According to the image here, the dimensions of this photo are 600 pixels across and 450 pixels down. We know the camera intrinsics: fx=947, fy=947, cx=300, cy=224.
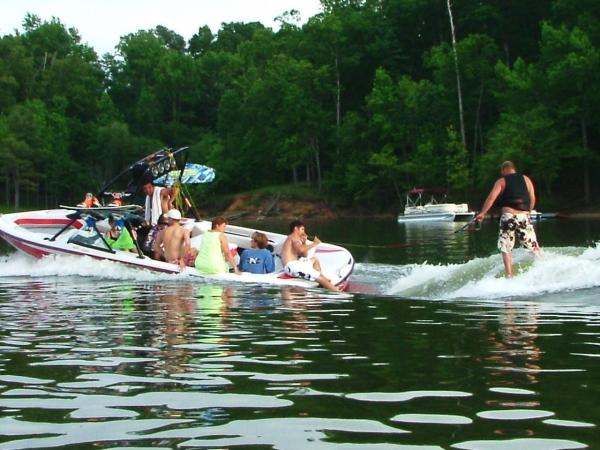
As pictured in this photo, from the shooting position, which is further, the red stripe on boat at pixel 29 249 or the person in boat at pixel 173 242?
the red stripe on boat at pixel 29 249

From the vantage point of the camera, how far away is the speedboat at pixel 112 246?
15.5 metres

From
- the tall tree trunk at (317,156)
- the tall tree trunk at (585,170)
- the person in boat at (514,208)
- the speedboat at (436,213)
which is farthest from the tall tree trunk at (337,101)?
the person in boat at (514,208)

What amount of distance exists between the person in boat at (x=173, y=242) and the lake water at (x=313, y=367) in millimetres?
3541

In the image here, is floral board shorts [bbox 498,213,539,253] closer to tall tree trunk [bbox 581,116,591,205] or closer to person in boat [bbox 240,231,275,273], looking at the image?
person in boat [bbox 240,231,275,273]

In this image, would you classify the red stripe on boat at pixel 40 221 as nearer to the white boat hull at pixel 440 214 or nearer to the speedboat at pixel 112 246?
the speedboat at pixel 112 246

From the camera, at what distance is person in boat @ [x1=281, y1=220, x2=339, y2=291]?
1480 centimetres

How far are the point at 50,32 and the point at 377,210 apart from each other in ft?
224

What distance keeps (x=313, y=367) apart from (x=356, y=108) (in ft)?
232

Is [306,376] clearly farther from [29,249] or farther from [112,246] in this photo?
[29,249]

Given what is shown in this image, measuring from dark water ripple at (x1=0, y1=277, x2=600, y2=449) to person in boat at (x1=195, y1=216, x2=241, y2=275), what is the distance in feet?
14.5

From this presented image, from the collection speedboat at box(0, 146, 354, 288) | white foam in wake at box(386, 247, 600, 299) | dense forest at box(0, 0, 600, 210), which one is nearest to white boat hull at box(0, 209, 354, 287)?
speedboat at box(0, 146, 354, 288)

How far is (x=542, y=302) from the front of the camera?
35.3 feet

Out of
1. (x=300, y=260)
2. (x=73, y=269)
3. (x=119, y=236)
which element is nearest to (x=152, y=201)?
(x=119, y=236)

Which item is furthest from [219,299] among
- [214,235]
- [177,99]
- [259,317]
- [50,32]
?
[50,32]
